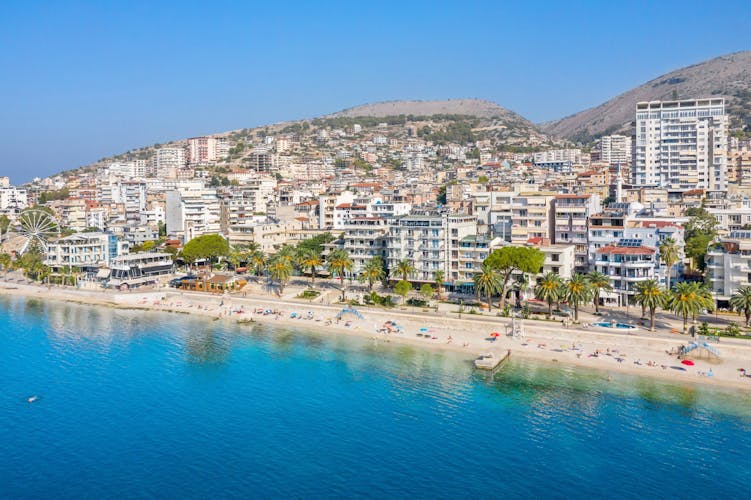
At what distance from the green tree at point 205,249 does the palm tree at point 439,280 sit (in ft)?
112

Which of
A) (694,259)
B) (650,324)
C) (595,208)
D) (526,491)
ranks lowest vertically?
(526,491)

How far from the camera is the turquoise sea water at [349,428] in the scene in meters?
33.3

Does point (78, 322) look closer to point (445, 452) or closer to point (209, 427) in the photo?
point (209, 427)

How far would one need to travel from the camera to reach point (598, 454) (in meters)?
36.0

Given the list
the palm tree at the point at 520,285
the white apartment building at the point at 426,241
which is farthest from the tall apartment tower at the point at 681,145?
the palm tree at the point at 520,285

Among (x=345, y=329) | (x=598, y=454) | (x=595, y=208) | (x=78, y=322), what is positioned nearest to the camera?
(x=598, y=454)

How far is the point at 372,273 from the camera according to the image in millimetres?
71625

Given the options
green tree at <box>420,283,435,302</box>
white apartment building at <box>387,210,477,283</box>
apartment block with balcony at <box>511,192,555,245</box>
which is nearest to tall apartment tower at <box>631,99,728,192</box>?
apartment block with balcony at <box>511,192,555,245</box>

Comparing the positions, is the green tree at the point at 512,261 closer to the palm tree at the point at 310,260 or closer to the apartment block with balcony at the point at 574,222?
the apartment block with balcony at the point at 574,222

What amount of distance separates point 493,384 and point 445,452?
1208cm

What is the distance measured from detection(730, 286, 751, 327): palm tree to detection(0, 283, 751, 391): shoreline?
5680 millimetres

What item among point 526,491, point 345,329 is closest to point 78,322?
point 345,329

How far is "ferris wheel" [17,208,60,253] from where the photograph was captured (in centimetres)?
10610

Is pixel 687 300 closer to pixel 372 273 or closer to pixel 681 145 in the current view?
pixel 372 273
